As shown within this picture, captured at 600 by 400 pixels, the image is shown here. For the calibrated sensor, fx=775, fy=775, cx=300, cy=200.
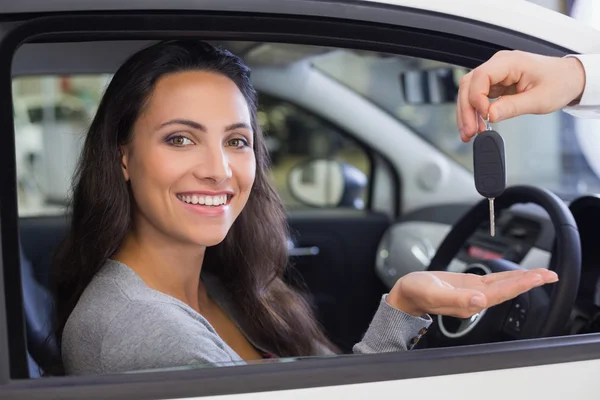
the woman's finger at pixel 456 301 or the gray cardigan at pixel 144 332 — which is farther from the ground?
the woman's finger at pixel 456 301

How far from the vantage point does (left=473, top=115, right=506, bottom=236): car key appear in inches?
50.8

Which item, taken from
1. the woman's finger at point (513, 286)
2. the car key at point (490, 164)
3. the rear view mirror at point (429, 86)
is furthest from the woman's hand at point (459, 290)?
the rear view mirror at point (429, 86)

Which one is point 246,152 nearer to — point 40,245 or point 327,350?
point 327,350

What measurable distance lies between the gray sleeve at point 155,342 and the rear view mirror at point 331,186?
2071mm

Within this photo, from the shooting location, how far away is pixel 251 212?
210 cm

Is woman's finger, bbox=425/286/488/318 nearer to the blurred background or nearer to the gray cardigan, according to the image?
the gray cardigan

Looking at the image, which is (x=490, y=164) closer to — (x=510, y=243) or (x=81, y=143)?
(x=81, y=143)

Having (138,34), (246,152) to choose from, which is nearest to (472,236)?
(246,152)

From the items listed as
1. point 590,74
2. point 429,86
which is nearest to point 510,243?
point 429,86

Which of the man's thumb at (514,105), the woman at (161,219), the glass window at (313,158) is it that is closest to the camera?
the man's thumb at (514,105)

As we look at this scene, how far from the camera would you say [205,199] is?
172 centimetres

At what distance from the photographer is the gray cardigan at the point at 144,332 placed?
57.3 inches

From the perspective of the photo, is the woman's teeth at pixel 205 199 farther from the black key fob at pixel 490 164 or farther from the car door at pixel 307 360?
the black key fob at pixel 490 164

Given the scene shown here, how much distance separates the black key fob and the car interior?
513 millimetres
